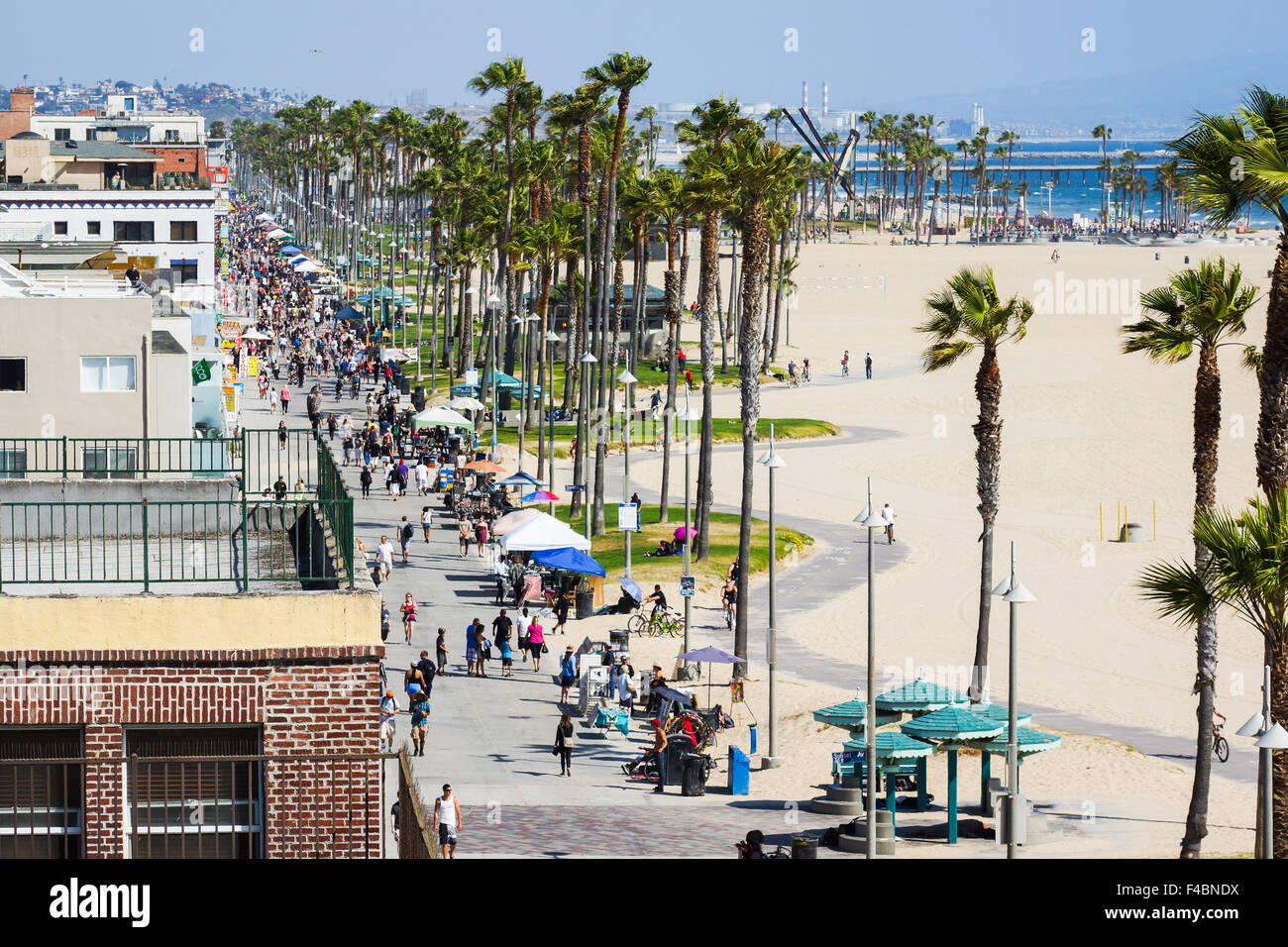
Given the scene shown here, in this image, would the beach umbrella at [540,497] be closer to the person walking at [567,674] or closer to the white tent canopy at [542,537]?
the white tent canopy at [542,537]

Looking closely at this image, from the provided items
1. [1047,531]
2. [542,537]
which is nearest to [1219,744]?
[542,537]

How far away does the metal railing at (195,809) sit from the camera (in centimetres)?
1155

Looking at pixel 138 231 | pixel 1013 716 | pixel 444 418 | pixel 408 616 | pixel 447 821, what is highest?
pixel 138 231

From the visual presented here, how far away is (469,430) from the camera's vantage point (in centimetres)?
6875

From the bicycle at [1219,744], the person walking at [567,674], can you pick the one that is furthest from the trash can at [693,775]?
the bicycle at [1219,744]

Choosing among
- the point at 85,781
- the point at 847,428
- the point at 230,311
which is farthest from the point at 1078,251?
the point at 85,781

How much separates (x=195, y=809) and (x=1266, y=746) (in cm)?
1147

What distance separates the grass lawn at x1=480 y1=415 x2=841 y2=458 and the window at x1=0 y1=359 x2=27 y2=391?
35.1m

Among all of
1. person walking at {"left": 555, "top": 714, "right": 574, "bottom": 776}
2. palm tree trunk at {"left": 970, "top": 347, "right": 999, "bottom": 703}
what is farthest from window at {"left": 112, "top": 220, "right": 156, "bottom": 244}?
person walking at {"left": 555, "top": 714, "right": 574, "bottom": 776}

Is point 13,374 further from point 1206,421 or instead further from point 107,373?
point 1206,421

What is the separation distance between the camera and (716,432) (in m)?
75.1
